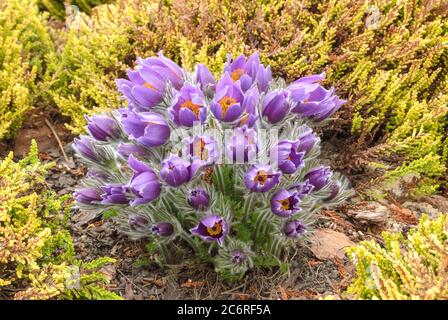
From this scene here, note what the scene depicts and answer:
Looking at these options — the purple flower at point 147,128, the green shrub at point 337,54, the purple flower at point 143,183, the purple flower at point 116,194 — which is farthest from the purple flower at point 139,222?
the green shrub at point 337,54

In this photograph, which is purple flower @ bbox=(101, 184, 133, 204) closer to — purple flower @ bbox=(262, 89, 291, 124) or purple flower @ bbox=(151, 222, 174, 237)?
purple flower @ bbox=(151, 222, 174, 237)

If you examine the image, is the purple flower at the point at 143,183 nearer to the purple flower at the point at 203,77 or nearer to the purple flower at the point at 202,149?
the purple flower at the point at 202,149

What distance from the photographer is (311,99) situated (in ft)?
6.75

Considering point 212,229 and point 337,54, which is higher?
point 337,54

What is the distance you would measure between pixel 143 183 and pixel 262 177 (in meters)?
0.39

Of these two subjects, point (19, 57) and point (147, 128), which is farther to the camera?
point (19, 57)

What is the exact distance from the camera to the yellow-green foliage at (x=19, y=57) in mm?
2820

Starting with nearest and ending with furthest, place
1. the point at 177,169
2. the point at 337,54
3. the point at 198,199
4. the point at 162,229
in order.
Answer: the point at 177,169, the point at 198,199, the point at 162,229, the point at 337,54

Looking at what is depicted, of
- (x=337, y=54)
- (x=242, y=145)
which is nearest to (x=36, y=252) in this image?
(x=242, y=145)

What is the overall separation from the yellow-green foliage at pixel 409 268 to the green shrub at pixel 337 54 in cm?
67

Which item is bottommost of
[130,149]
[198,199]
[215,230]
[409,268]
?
[409,268]

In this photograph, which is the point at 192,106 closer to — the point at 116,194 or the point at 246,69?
the point at 246,69

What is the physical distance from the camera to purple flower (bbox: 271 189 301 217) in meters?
1.86

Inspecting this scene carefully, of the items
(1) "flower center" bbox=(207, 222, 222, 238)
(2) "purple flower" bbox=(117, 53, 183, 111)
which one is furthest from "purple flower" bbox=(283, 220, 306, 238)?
(2) "purple flower" bbox=(117, 53, 183, 111)
